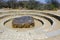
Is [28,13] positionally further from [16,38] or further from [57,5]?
[16,38]

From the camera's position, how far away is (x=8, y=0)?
23797 millimetres

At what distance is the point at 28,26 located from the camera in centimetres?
1476

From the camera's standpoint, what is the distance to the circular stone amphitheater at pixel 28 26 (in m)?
11.5

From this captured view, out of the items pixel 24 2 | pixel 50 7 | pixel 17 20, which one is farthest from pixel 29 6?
pixel 17 20

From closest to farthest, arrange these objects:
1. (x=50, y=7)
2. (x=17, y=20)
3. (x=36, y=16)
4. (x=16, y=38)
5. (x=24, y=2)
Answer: (x=16, y=38), (x=17, y=20), (x=36, y=16), (x=50, y=7), (x=24, y=2)

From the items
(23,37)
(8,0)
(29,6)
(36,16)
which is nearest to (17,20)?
(36,16)

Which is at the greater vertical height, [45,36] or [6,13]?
[45,36]

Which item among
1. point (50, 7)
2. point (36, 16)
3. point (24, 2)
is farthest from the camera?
point (24, 2)

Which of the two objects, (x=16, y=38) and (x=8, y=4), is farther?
(x=8, y=4)

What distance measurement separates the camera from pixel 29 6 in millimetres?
22297

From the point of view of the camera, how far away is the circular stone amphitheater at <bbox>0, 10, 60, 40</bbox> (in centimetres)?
1149

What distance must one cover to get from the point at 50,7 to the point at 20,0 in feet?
17.1

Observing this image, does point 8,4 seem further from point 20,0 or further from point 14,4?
point 20,0

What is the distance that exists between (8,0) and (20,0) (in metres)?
1.85
